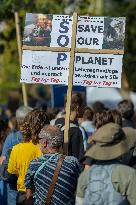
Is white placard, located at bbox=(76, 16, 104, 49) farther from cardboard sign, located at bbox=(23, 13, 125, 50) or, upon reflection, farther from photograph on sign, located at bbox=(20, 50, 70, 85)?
photograph on sign, located at bbox=(20, 50, 70, 85)

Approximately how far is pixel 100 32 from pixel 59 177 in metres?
2.24

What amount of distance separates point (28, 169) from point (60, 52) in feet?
5.92

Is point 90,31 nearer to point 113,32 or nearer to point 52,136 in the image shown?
point 113,32

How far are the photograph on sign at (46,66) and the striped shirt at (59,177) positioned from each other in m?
1.65

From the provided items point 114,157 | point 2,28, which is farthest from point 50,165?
point 2,28

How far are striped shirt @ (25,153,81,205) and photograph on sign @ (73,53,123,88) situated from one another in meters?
1.69

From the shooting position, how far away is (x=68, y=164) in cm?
844

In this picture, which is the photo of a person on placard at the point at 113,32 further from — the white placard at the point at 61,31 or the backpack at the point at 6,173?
the backpack at the point at 6,173

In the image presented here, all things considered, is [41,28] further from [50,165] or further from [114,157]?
[114,157]

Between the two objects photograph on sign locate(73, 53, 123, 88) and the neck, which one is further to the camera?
photograph on sign locate(73, 53, 123, 88)

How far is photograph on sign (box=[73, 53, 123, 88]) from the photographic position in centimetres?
990

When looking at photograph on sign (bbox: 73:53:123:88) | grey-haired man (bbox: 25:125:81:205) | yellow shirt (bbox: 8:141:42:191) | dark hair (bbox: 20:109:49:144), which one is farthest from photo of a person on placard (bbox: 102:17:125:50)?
grey-haired man (bbox: 25:125:81:205)

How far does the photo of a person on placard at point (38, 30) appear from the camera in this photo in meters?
10.1

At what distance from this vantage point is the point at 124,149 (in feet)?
24.6
